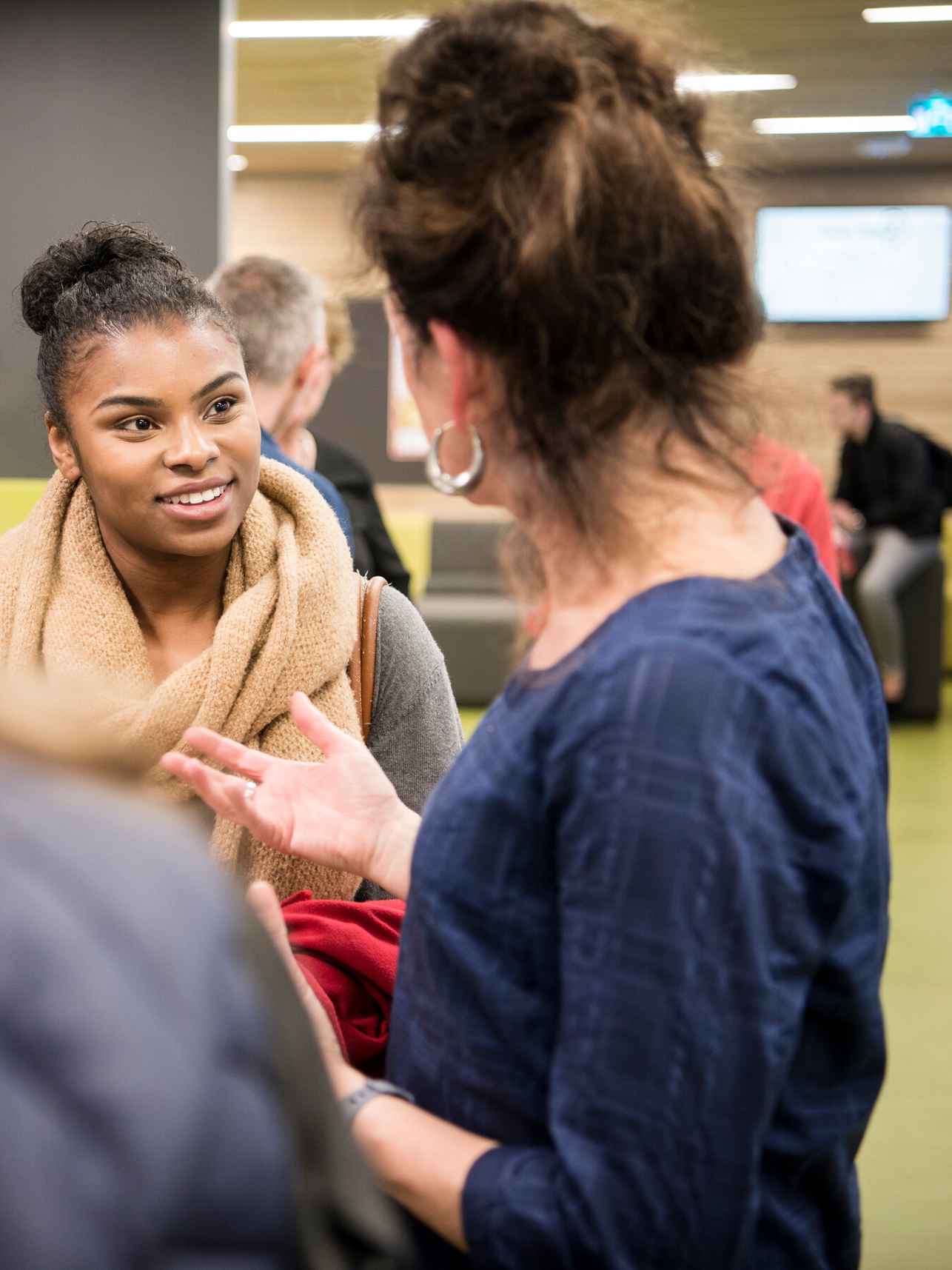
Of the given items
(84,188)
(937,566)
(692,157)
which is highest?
(84,188)

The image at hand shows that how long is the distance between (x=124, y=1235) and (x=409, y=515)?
30.4ft

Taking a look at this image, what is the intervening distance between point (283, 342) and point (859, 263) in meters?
9.98

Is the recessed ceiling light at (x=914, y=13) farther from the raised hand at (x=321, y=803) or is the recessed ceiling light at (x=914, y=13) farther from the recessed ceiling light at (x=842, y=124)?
the raised hand at (x=321, y=803)

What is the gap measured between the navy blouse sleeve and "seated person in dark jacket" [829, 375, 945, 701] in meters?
7.47

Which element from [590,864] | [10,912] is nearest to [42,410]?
[590,864]

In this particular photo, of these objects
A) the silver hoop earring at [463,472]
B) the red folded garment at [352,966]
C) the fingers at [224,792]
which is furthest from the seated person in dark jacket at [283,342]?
the silver hoop earring at [463,472]

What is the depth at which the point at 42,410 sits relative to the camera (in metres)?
2.05

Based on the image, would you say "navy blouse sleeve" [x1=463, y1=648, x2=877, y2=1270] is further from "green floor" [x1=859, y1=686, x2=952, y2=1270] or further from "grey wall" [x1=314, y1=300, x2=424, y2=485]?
"grey wall" [x1=314, y1=300, x2=424, y2=485]

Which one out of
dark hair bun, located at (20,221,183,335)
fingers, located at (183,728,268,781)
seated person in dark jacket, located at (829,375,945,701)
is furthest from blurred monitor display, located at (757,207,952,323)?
fingers, located at (183,728,268,781)

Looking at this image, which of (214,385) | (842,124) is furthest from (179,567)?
(842,124)

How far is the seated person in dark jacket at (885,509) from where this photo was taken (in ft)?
27.1

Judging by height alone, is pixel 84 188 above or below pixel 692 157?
above

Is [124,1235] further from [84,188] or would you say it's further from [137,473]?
[84,188]

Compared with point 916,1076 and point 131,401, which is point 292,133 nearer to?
point 916,1076
